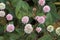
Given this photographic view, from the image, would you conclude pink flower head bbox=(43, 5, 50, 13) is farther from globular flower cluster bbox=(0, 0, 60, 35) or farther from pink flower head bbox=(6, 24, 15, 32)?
pink flower head bbox=(6, 24, 15, 32)

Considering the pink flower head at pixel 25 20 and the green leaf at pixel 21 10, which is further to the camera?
the green leaf at pixel 21 10

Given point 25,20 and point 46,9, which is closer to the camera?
point 25,20

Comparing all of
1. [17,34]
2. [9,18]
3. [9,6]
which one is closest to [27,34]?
[17,34]

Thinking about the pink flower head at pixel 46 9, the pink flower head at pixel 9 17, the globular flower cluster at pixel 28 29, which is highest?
the pink flower head at pixel 46 9

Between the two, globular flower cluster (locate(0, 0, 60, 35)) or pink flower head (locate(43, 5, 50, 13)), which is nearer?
globular flower cluster (locate(0, 0, 60, 35))

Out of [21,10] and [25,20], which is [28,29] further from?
[21,10]

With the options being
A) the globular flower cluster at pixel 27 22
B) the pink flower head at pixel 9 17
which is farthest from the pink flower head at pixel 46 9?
the pink flower head at pixel 9 17

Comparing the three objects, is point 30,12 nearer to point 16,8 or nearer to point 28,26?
point 16,8

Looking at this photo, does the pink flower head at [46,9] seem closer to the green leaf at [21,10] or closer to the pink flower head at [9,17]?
the green leaf at [21,10]

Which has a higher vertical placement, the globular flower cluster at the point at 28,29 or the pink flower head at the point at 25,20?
the pink flower head at the point at 25,20

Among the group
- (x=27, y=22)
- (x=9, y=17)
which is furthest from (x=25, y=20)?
(x=9, y=17)

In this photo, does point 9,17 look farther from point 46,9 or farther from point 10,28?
point 46,9

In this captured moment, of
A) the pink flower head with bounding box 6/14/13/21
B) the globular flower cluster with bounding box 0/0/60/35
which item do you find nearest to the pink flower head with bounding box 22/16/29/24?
the globular flower cluster with bounding box 0/0/60/35
